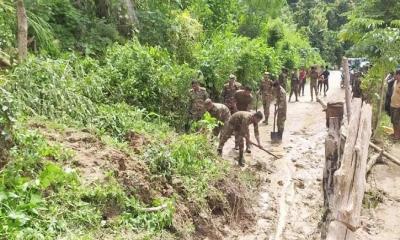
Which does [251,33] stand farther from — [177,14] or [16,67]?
[16,67]

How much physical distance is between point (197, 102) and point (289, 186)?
2.83 metres

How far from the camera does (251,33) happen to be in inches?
1023

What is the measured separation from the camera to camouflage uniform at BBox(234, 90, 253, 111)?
38.8 feet

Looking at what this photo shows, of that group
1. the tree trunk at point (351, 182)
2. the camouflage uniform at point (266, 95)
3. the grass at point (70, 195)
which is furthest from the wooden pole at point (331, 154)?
the camouflage uniform at point (266, 95)

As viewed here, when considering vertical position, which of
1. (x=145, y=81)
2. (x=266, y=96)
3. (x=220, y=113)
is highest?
(x=145, y=81)

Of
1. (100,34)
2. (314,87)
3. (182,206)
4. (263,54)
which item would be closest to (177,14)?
(100,34)

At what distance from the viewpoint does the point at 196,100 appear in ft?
35.6

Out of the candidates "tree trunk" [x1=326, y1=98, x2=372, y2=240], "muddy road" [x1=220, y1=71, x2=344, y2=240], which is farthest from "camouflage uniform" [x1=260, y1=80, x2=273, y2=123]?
"tree trunk" [x1=326, y1=98, x2=372, y2=240]

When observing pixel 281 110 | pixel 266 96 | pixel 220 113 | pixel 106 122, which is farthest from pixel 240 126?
pixel 266 96

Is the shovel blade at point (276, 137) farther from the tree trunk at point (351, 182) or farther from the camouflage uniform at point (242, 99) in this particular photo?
the tree trunk at point (351, 182)

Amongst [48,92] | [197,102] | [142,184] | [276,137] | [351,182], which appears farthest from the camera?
[276,137]

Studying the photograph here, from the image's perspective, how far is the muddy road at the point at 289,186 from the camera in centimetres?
760

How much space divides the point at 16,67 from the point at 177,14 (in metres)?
8.10

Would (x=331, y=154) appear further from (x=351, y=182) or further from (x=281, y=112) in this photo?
(x=281, y=112)
